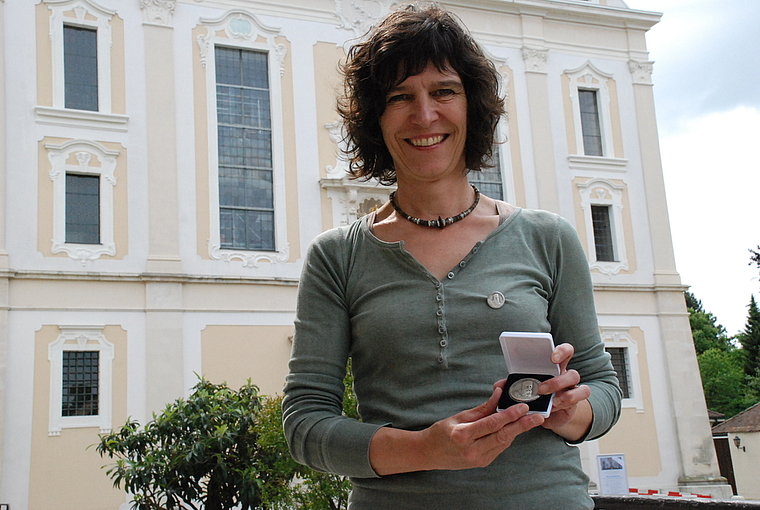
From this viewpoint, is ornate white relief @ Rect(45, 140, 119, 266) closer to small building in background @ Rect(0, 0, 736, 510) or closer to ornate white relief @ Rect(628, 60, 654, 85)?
small building in background @ Rect(0, 0, 736, 510)

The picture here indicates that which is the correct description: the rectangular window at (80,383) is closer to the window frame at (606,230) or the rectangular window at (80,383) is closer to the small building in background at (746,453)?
the window frame at (606,230)

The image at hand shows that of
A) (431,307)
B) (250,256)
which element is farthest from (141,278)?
(431,307)

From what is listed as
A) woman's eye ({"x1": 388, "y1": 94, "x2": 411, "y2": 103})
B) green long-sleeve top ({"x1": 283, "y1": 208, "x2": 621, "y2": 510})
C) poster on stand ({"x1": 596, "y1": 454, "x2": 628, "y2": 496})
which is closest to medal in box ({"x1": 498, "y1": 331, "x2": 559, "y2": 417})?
green long-sleeve top ({"x1": 283, "y1": 208, "x2": 621, "y2": 510})

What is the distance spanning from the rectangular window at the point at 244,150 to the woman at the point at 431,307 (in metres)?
16.7

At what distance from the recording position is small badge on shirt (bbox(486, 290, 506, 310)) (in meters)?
1.56

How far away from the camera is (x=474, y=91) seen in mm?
1757

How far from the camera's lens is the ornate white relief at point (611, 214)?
21.6 m

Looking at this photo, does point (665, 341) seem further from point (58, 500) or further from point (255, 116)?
point (58, 500)

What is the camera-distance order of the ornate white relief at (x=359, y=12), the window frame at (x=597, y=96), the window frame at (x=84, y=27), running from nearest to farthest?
the window frame at (x=84, y=27) < the ornate white relief at (x=359, y=12) < the window frame at (x=597, y=96)

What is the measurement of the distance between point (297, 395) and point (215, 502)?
9.82 meters

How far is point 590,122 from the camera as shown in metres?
22.9

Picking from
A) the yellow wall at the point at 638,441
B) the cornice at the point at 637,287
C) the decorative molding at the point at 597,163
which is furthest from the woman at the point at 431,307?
the decorative molding at the point at 597,163

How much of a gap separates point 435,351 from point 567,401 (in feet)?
0.97

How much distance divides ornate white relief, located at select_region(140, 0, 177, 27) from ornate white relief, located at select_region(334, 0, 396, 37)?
398cm
